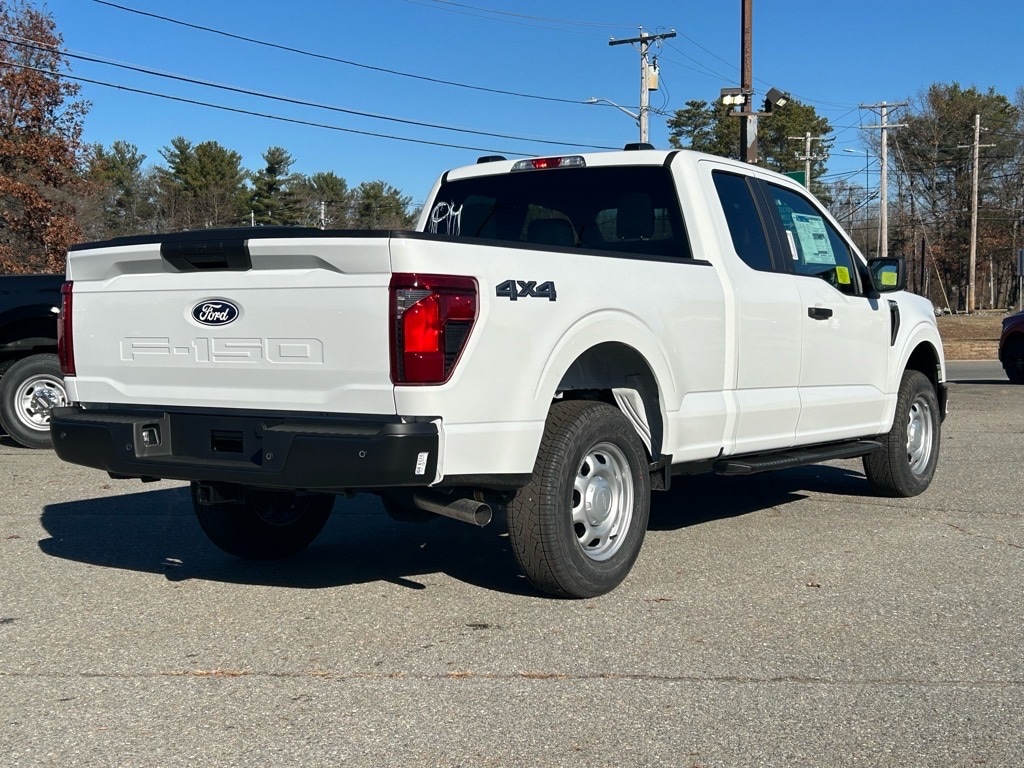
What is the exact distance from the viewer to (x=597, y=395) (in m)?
5.62

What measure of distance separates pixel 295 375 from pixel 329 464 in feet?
1.34

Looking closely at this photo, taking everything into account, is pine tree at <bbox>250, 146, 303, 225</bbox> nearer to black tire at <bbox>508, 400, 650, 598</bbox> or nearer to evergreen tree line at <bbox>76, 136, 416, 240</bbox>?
evergreen tree line at <bbox>76, 136, 416, 240</bbox>

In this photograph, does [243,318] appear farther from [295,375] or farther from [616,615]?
[616,615]

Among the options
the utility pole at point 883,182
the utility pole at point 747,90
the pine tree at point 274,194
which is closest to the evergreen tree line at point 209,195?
the pine tree at point 274,194

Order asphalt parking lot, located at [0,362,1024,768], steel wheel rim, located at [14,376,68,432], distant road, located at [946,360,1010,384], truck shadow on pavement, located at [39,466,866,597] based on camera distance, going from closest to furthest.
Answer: asphalt parking lot, located at [0,362,1024,768] < truck shadow on pavement, located at [39,466,866,597] < steel wheel rim, located at [14,376,68,432] < distant road, located at [946,360,1010,384]

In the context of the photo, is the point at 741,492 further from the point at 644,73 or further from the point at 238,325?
the point at 644,73

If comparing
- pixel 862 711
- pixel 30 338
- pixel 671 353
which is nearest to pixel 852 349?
pixel 671 353

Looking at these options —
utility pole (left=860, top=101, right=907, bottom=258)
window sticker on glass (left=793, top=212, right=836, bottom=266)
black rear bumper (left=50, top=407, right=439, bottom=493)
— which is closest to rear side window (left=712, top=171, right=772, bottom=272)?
window sticker on glass (left=793, top=212, right=836, bottom=266)

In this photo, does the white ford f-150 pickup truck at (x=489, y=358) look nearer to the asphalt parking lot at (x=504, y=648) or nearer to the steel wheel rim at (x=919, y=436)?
the asphalt parking lot at (x=504, y=648)

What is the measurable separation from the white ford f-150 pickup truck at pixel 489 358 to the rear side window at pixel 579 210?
13 mm

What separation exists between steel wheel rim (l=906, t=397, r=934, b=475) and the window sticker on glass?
4.78ft

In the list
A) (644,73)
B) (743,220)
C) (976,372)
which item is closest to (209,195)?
(644,73)

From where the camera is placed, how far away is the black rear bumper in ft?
14.3

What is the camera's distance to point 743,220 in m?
6.56
